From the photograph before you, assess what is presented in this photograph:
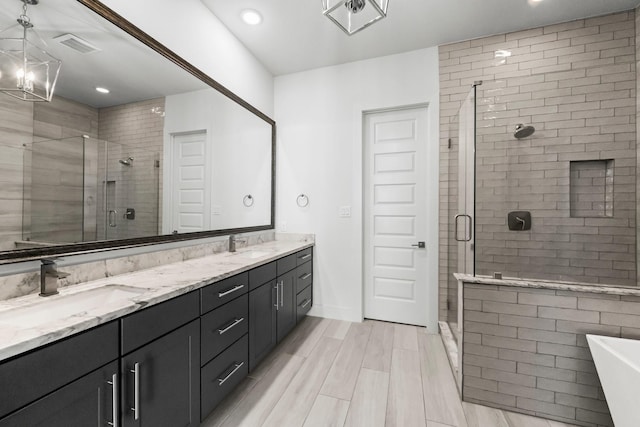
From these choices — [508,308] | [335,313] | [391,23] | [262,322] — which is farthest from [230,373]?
[391,23]

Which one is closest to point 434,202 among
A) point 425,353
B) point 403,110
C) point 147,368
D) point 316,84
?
point 403,110

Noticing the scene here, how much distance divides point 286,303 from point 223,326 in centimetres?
90

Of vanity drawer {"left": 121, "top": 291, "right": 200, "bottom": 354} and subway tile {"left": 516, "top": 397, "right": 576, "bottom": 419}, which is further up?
vanity drawer {"left": 121, "top": 291, "right": 200, "bottom": 354}

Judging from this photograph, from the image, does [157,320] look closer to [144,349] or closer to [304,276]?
[144,349]

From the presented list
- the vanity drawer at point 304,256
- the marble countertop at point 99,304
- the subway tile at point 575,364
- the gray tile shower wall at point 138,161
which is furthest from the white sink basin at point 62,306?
the subway tile at point 575,364

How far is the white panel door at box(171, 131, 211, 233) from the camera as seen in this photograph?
1.97 metres

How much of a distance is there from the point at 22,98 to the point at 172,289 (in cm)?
105

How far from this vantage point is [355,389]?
1.87 metres

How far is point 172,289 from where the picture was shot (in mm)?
1258

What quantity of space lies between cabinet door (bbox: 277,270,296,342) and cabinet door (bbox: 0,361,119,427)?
4.48 feet

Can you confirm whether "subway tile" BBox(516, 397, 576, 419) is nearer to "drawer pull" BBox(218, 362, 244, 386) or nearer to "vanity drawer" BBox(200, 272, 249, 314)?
"drawer pull" BBox(218, 362, 244, 386)

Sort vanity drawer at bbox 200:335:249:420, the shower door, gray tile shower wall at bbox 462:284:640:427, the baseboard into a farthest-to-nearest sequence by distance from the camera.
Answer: the baseboard < the shower door < gray tile shower wall at bbox 462:284:640:427 < vanity drawer at bbox 200:335:249:420

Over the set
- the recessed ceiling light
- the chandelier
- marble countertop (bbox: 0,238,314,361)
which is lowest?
marble countertop (bbox: 0,238,314,361)

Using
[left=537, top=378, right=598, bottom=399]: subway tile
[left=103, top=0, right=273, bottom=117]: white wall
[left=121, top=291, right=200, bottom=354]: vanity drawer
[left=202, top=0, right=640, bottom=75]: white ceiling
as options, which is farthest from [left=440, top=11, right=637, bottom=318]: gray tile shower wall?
[left=103, top=0, right=273, bottom=117]: white wall
